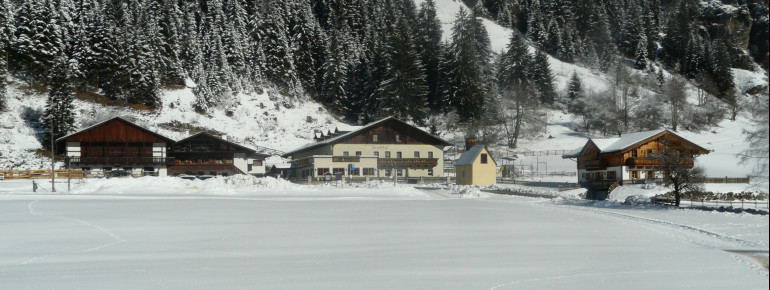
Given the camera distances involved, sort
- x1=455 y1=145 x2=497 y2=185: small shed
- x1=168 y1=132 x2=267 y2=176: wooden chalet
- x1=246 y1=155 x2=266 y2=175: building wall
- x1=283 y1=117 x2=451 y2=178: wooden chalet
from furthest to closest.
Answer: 1. x1=246 y1=155 x2=266 y2=175: building wall
2. x1=168 y1=132 x2=267 y2=176: wooden chalet
3. x1=283 y1=117 x2=451 y2=178: wooden chalet
4. x1=455 y1=145 x2=497 y2=185: small shed

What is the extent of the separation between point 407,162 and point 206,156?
26118 mm

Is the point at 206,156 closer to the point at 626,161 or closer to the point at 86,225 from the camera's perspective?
the point at 626,161

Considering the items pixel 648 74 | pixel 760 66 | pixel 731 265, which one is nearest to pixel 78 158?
pixel 731 265

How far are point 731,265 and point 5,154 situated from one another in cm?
7601

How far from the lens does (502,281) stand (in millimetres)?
14633

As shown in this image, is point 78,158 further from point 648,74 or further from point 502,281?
point 648,74

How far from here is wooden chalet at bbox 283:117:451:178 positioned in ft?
243

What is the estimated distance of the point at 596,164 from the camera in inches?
2388

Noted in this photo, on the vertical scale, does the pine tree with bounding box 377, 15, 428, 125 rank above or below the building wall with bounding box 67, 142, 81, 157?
above

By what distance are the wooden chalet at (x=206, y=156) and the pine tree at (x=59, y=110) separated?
13397 millimetres

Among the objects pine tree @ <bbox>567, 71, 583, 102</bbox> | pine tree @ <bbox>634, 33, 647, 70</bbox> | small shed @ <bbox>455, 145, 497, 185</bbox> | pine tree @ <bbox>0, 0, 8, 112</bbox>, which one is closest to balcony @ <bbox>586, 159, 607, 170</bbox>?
small shed @ <bbox>455, 145, 497, 185</bbox>

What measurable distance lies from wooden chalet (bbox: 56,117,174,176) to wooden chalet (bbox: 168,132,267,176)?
1478 mm

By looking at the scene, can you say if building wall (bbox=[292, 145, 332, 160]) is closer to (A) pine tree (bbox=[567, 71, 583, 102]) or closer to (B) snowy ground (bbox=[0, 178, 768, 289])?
(B) snowy ground (bbox=[0, 178, 768, 289])

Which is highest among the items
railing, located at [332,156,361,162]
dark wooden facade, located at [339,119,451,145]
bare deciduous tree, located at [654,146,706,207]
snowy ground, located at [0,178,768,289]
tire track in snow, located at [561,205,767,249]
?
dark wooden facade, located at [339,119,451,145]
